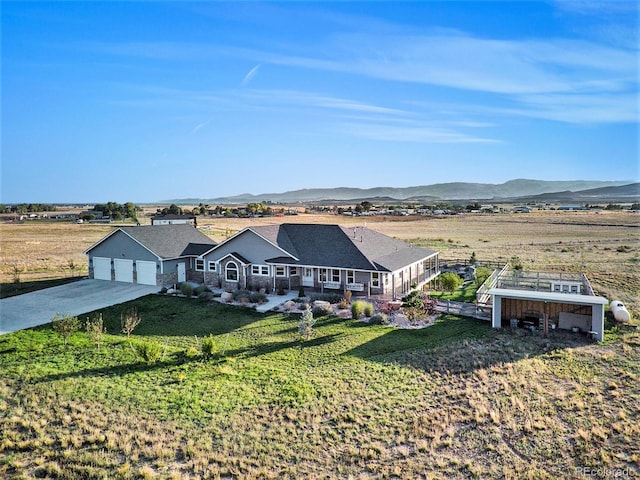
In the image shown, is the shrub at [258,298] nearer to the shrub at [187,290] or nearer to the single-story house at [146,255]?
the shrub at [187,290]

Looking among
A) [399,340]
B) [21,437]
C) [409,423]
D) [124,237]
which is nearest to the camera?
[21,437]

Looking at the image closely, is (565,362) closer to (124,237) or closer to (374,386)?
(374,386)

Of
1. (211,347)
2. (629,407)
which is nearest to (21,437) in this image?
(211,347)

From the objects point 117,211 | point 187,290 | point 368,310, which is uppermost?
point 117,211

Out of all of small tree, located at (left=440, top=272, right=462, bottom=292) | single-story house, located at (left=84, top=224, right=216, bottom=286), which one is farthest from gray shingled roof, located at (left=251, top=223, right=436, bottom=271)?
single-story house, located at (left=84, top=224, right=216, bottom=286)

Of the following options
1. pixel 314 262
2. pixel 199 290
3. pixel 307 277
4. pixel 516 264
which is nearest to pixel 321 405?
pixel 314 262

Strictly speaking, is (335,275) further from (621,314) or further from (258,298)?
(621,314)
